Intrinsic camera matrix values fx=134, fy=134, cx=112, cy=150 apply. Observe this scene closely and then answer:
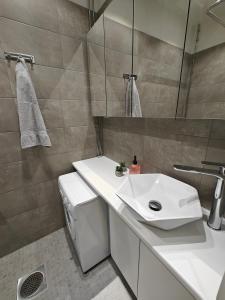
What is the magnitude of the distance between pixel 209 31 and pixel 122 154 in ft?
3.52

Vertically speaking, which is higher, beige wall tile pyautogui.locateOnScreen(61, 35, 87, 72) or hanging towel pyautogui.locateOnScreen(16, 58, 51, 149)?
beige wall tile pyautogui.locateOnScreen(61, 35, 87, 72)

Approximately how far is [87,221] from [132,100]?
1.05 metres

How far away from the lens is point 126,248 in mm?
908

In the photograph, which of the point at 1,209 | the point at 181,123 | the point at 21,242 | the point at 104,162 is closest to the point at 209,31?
the point at 181,123

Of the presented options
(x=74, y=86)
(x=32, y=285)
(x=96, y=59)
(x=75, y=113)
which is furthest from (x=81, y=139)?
(x=32, y=285)

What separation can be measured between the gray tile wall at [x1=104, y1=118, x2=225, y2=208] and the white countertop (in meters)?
0.24

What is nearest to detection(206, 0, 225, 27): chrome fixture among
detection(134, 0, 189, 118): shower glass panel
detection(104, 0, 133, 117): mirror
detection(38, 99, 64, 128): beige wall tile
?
detection(134, 0, 189, 118): shower glass panel

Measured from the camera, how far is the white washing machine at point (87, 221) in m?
1.06

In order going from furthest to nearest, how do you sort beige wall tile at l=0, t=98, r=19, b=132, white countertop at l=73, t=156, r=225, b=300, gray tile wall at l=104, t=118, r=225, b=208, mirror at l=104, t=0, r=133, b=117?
beige wall tile at l=0, t=98, r=19, b=132
mirror at l=104, t=0, r=133, b=117
gray tile wall at l=104, t=118, r=225, b=208
white countertop at l=73, t=156, r=225, b=300

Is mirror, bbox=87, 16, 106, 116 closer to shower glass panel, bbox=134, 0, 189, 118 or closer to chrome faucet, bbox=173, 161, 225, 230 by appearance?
shower glass panel, bbox=134, 0, 189, 118

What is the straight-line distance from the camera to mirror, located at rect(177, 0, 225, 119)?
27.3 inches

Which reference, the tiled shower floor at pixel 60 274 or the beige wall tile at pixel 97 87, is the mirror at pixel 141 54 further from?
the tiled shower floor at pixel 60 274

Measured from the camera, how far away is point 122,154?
144cm

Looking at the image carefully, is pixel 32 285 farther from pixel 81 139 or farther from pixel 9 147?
→ pixel 81 139
